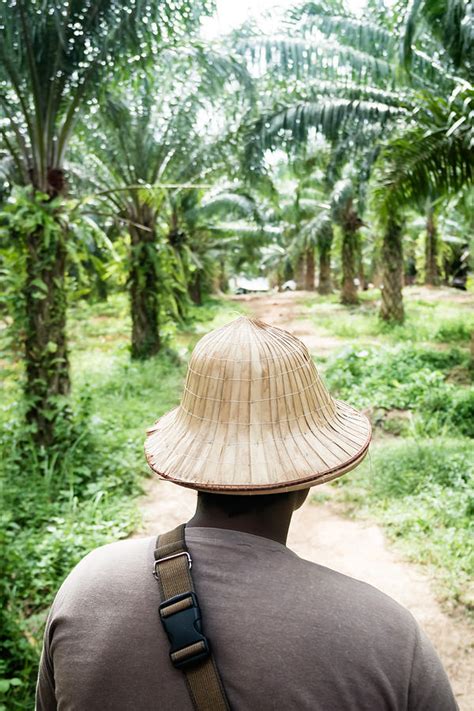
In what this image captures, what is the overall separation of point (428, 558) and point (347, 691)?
335cm

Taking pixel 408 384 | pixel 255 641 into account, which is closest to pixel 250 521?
pixel 255 641

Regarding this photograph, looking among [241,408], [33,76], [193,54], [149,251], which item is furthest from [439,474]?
[149,251]

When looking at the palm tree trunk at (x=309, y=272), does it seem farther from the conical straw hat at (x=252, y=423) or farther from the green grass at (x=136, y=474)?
the conical straw hat at (x=252, y=423)

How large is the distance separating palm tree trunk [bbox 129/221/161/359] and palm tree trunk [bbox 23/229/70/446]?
4.25 m

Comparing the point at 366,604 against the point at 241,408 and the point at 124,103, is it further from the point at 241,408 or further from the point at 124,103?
the point at 124,103

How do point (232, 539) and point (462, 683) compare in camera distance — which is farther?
point (462, 683)

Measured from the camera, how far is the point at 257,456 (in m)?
1.38

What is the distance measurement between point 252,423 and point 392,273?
12.3 m

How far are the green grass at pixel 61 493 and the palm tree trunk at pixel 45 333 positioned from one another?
174mm

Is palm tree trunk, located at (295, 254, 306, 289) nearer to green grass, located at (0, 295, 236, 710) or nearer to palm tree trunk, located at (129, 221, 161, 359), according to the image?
palm tree trunk, located at (129, 221, 161, 359)

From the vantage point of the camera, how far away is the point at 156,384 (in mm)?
8914

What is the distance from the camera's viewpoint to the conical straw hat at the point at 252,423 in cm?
137

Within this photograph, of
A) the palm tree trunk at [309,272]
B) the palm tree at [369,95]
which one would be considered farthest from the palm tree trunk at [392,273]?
the palm tree trunk at [309,272]

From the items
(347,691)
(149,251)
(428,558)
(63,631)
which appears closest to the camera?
(347,691)
